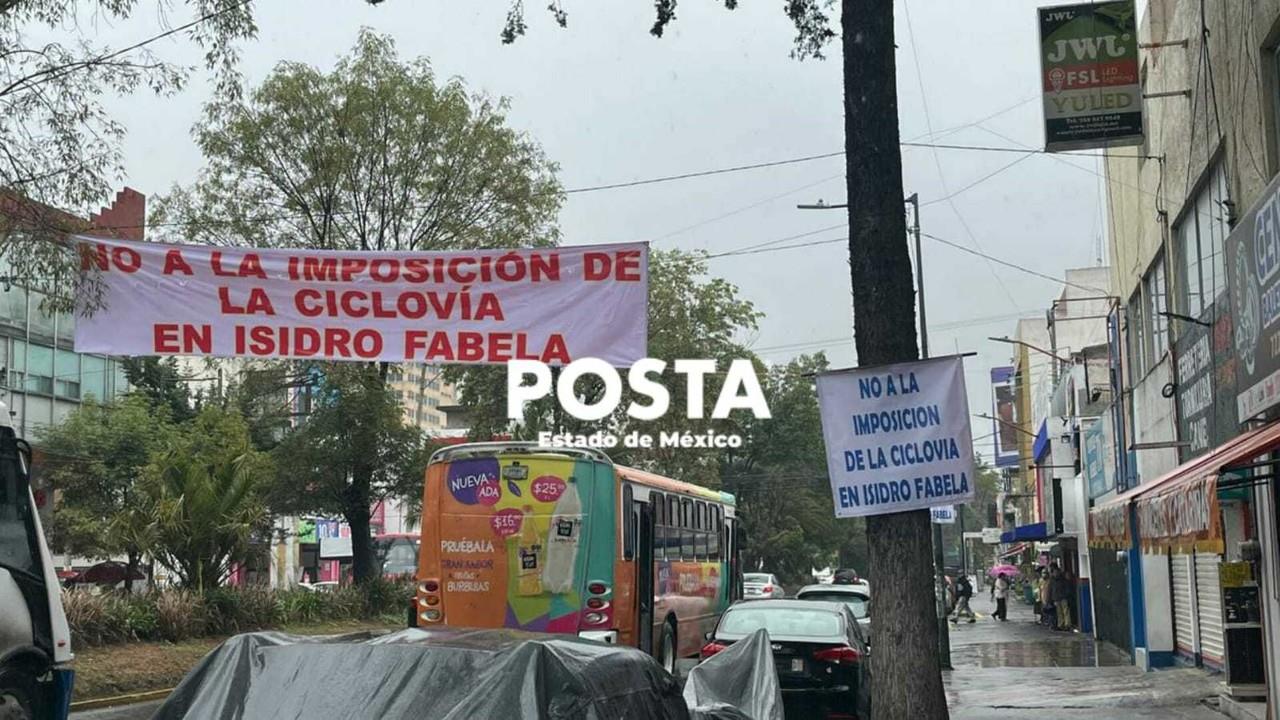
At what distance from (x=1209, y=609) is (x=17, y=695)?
55.4 ft

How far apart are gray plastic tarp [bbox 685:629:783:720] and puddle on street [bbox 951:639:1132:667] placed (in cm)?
1824

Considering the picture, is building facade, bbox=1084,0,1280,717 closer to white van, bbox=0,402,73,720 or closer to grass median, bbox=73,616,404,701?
white van, bbox=0,402,73,720

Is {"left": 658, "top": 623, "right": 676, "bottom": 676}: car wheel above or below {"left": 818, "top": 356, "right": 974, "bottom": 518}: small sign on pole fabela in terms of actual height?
below

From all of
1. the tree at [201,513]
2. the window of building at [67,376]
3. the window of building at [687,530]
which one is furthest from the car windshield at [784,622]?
the window of building at [67,376]

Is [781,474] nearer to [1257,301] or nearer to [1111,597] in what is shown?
[1111,597]

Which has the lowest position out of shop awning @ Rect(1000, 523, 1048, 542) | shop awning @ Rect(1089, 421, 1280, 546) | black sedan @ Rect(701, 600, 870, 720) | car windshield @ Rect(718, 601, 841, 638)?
black sedan @ Rect(701, 600, 870, 720)

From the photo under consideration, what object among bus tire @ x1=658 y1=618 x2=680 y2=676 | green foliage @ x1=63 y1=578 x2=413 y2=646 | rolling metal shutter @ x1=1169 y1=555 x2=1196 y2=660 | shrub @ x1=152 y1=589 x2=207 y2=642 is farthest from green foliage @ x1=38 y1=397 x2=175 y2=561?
rolling metal shutter @ x1=1169 y1=555 x2=1196 y2=660

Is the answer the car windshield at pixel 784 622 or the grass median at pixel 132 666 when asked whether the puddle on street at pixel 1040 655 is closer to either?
the car windshield at pixel 784 622

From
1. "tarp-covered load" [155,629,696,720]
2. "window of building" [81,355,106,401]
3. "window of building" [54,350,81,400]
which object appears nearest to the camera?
"tarp-covered load" [155,629,696,720]

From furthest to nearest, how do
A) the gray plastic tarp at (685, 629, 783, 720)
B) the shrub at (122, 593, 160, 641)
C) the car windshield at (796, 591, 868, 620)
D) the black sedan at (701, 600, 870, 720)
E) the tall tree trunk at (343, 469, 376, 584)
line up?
the tall tree trunk at (343, 469, 376, 584)
the car windshield at (796, 591, 868, 620)
the shrub at (122, 593, 160, 641)
the black sedan at (701, 600, 870, 720)
the gray plastic tarp at (685, 629, 783, 720)

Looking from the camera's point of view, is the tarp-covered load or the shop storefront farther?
the shop storefront

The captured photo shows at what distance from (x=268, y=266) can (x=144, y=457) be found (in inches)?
1388

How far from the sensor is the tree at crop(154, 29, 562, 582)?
109ft

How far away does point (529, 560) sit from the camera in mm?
17094
